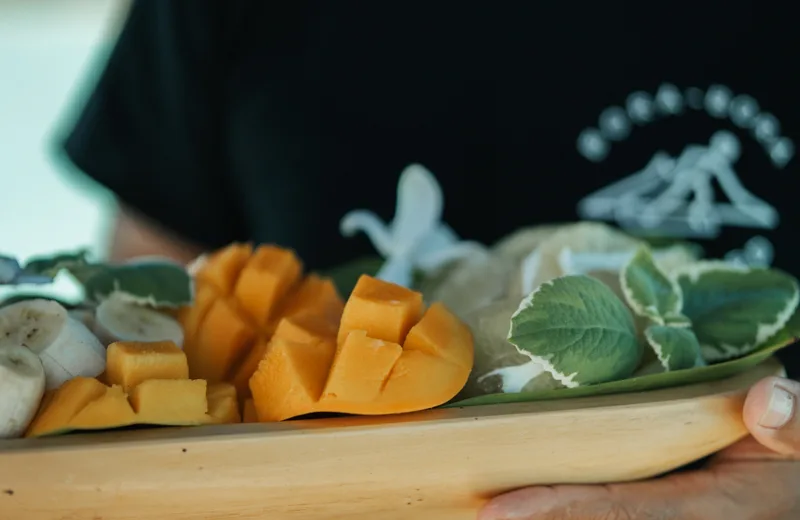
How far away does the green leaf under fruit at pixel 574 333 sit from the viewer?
39cm

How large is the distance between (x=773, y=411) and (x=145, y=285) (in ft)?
1.05

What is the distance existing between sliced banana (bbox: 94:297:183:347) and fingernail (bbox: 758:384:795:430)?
0.95ft

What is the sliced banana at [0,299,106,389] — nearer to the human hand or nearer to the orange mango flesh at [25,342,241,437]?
the orange mango flesh at [25,342,241,437]

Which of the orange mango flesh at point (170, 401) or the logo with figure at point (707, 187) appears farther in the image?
the logo with figure at point (707, 187)

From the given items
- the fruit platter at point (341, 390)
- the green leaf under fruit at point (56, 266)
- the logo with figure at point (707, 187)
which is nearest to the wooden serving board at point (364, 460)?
the fruit platter at point (341, 390)

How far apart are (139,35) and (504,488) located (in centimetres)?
60

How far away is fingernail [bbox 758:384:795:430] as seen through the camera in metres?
0.38

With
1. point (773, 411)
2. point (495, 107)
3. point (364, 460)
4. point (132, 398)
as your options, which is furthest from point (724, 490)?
point (495, 107)

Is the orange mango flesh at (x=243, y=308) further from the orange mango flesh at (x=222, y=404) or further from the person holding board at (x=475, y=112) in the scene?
the person holding board at (x=475, y=112)

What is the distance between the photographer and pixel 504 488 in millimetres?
387

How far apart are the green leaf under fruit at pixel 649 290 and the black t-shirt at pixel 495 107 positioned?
25cm

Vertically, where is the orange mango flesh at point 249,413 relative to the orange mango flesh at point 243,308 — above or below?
below

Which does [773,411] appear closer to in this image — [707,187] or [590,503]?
[590,503]

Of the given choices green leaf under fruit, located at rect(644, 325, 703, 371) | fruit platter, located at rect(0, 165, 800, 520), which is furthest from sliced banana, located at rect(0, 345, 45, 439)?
green leaf under fruit, located at rect(644, 325, 703, 371)
